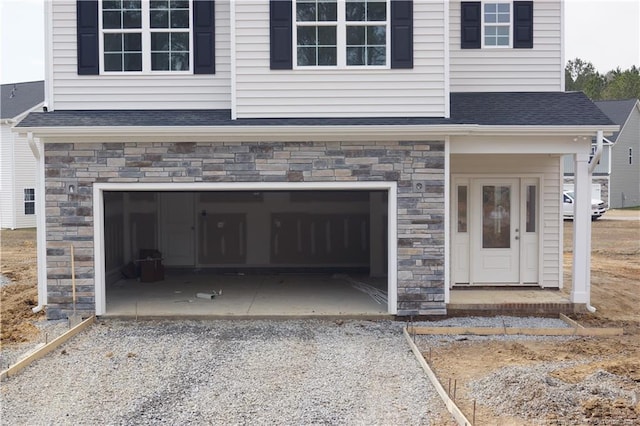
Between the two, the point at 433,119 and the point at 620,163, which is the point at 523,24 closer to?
the point at 433,119

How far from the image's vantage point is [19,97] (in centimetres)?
2755

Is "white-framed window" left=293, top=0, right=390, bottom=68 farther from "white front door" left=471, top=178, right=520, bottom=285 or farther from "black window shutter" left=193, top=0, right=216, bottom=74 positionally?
"white front door" left=471, top=178, right=520, bottom=285

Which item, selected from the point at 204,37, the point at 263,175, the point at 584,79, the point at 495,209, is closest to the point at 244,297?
the point at 263,175

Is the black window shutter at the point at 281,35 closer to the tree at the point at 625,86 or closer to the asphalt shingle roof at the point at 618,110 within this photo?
the asphalt shingle roof at the point at 618,110

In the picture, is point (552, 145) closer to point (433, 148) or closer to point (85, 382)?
point (433, 148)

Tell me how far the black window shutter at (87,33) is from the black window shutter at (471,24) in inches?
233

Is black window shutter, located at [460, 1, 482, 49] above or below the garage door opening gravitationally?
above

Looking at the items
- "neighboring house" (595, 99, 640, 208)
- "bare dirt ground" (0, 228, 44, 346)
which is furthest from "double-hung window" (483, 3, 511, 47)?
"neighboring house" (595, 99, 640, 208)

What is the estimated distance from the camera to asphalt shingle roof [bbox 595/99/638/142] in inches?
1366

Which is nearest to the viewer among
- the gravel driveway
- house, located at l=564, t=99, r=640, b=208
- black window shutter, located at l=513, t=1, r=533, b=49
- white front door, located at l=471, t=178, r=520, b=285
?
the gravel driveway

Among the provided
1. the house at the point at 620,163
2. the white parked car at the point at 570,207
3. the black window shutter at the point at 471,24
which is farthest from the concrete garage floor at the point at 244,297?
the house at the point at 620,163

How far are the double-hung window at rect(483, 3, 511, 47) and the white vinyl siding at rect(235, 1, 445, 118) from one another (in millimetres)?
1792

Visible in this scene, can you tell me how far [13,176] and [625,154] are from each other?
32.6 metres

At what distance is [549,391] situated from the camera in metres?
5.48
